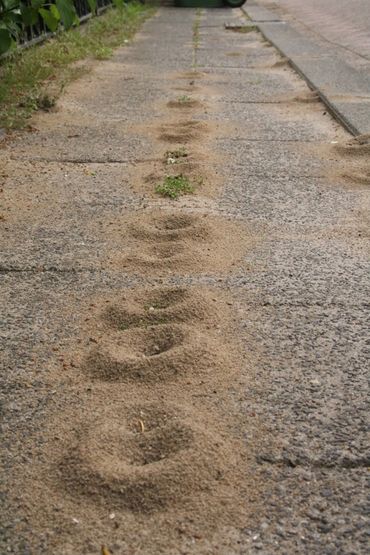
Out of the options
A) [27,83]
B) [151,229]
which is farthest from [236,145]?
[27,83]

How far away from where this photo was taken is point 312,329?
6.77 ft

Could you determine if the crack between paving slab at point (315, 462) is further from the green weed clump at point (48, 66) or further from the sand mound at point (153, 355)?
the green weed clump at point (48, 66)

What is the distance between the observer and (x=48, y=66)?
596 centimetres

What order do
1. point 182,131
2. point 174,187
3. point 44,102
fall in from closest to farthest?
point 174,187, point 182,131, point 44,102

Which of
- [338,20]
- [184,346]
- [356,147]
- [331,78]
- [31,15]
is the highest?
[31,15]

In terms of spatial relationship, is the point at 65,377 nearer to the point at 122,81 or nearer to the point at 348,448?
the point at 348,448

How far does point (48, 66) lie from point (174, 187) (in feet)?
10.7

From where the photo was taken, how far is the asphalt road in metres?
8.11

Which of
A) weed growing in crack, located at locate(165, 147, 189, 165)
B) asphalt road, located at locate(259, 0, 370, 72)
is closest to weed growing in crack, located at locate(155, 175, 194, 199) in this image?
weed growing in crack, located at locate(165, 147, 189, 165)

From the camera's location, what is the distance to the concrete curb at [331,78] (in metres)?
4.43

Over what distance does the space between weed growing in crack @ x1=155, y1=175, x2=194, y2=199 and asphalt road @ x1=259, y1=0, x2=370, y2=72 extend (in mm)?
3883

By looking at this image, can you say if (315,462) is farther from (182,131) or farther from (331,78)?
(331,78)

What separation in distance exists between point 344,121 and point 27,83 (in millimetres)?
2153

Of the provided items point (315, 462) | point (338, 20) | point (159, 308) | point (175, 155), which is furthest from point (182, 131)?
point (338, 20)
